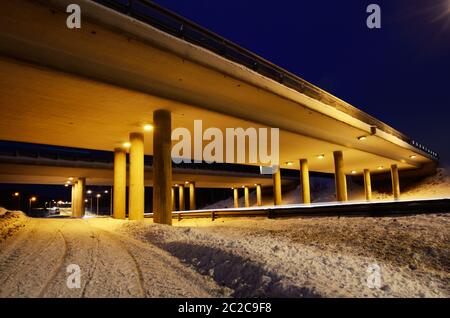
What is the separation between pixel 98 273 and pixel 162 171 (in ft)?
33.5

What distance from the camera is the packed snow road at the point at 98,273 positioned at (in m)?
5.50

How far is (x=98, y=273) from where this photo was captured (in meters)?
6.64

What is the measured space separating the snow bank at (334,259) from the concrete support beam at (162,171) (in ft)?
10.2

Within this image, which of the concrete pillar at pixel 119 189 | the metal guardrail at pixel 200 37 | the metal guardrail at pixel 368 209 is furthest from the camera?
the concrete pillar at pixel 119 189

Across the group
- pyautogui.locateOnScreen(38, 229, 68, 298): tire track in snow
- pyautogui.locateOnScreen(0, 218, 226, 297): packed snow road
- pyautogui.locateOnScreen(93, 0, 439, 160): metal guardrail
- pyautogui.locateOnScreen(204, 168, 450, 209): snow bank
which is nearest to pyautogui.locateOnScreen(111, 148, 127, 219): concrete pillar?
pyautogui.locateOnScreen(93, 0, 439, 160): metal guardrail

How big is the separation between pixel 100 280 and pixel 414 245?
8.51 metres

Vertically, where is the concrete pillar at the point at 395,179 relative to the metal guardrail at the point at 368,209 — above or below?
above

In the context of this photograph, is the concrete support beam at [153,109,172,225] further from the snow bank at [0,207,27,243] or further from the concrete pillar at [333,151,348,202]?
the concrete pillar at [333,151,348,202]

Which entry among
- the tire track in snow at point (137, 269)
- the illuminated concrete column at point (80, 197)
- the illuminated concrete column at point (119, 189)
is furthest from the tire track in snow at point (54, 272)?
the illuminated concrete column at point (80, 197)

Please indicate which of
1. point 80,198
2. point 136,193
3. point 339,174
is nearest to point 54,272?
point 136,193

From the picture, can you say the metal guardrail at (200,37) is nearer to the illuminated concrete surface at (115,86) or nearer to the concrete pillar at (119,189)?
the illuminated concrete surface at (115,86)

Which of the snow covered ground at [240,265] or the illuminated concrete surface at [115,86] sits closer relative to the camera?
the snow covered ground at [240,265]

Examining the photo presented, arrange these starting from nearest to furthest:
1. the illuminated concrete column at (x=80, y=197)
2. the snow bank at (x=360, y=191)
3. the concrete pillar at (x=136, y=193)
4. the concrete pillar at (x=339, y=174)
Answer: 1. the concrete pillar at (x=136, y=193)
2. the concrete pillar at (x=339, y=174)
3. the illuminated concrete column at (x=80, y=197)
4. the snow bank at (x=360, y=191)

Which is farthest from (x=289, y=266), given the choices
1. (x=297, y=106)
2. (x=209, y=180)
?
(x=209, y=180)
